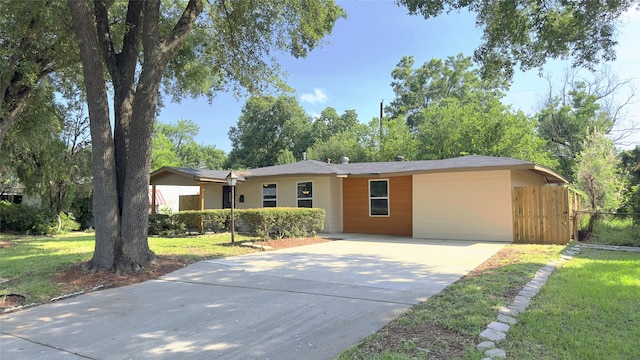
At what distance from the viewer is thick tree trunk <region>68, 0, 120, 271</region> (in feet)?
23.3

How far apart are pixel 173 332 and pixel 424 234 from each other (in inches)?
413

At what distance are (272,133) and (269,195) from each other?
93.0 feet

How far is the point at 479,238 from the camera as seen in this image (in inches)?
482

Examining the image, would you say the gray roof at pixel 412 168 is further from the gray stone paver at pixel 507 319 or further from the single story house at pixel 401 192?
the gray stone paver at pixel 507 319

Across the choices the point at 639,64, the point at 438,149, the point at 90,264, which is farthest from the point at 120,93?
the point at 438,149

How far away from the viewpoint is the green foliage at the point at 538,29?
7062 mm

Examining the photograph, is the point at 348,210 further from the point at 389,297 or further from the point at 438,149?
the point at 438,149

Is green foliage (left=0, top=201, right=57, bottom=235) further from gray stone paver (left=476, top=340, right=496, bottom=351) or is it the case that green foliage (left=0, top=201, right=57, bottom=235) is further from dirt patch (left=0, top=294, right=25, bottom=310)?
gray stone paver (left=476, top=340, right=496, bottom=351)

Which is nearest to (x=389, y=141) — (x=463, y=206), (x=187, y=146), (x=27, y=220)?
(x=463, y=206)

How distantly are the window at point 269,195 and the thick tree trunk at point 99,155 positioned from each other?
9.71 m

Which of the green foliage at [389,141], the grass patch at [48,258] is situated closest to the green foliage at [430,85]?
the green foliage at [389,141]

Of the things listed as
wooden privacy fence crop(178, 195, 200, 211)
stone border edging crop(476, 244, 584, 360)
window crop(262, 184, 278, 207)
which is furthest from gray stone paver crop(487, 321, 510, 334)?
wooden privacy fence crop(178, 195, 200, 211)

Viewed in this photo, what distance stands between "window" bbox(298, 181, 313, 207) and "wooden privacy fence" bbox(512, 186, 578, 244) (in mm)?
7468

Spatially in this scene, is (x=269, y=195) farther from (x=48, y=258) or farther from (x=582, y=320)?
(x=582, y=320)
